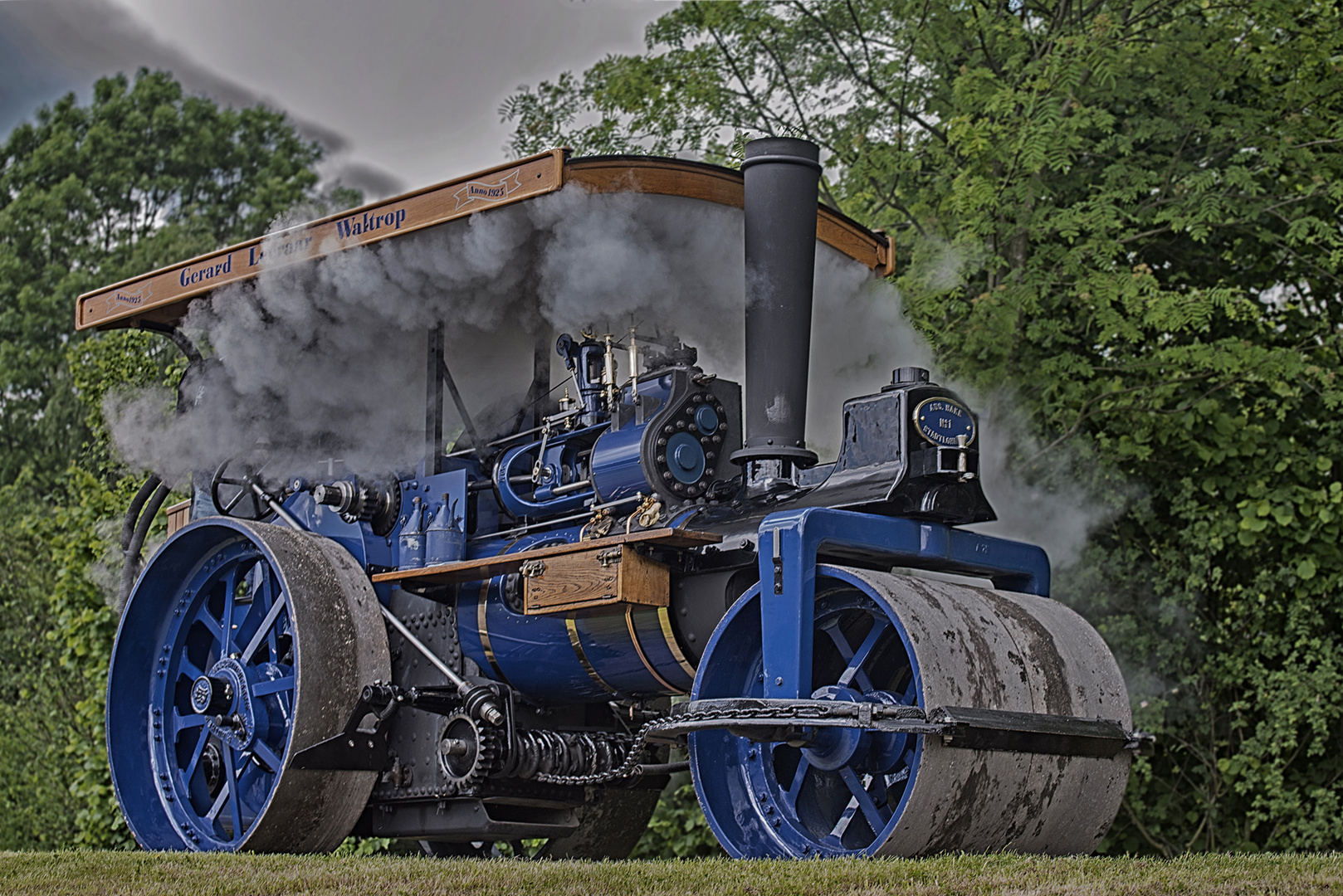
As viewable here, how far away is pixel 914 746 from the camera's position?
13.5ft

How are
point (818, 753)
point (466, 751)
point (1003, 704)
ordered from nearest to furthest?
point (1003, 704) → point (818, 753) → point (466, 751)

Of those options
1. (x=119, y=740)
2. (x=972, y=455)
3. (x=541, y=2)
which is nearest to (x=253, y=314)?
(x=119, y=740)

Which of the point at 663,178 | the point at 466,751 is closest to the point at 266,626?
the point at 466,751

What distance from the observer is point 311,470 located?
610cm

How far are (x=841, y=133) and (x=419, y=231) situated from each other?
476 cm

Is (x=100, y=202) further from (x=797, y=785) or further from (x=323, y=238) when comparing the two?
(x=797, y=785)

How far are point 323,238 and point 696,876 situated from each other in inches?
109

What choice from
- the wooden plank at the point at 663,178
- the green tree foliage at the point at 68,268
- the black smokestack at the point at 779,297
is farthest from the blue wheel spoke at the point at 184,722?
the green tree foliage at the point at 68,268

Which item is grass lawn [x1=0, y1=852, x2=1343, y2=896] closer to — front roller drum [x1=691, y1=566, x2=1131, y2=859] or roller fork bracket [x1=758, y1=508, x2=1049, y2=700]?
front roller drum [x1=691, y1=566, x2=1131, y2=859]

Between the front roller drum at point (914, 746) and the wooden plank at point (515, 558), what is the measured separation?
Answer: 280mm

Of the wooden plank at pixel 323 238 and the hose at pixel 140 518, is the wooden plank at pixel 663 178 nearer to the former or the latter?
the wooden plank at pixel 323 238

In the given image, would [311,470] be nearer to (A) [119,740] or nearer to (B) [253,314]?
(B) [253,314]

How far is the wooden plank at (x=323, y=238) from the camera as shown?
15.7 ft

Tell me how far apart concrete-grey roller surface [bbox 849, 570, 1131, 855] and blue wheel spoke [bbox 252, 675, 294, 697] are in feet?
7.26
